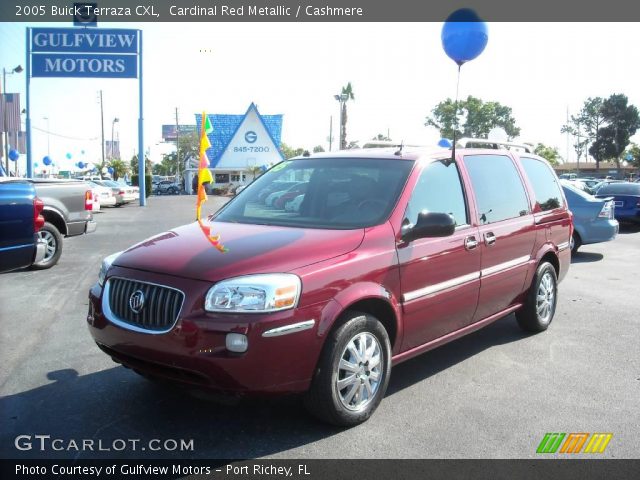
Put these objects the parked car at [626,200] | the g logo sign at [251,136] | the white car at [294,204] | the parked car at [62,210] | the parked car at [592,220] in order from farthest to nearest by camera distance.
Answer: the g logo sign at [251,136] < the parked car at [626,200] < the parked car at [592,220] < the parked car at [62,210] < the white car at [294,204]

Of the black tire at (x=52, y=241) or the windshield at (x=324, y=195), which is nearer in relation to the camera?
the windshield at (x=324, y=195)

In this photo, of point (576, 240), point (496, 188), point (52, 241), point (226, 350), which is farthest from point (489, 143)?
point (52, 241)

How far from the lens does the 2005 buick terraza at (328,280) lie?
3.27 m

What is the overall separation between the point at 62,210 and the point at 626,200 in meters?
15.7

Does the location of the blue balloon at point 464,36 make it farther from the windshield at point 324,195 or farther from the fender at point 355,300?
the fender at point 355,300

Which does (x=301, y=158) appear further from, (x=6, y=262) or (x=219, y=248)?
(x=6, y=262)

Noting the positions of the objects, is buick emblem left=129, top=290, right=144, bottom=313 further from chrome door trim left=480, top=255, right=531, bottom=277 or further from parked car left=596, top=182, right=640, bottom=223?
parked car left=596, top=182, right=640, bottom=223

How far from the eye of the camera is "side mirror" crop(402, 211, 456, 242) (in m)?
4.00

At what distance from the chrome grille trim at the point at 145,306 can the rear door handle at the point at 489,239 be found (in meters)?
2.70

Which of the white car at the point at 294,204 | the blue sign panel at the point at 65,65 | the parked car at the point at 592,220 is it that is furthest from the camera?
the blue sign panel at the point at 65,65

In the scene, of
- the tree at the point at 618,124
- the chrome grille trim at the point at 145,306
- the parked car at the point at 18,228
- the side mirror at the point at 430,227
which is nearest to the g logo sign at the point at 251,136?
the parked car at the point at 18,228

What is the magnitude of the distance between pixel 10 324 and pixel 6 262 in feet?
2.22

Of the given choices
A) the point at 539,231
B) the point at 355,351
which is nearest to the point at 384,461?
the point at 355,351

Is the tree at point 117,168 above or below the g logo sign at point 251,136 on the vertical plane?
below
